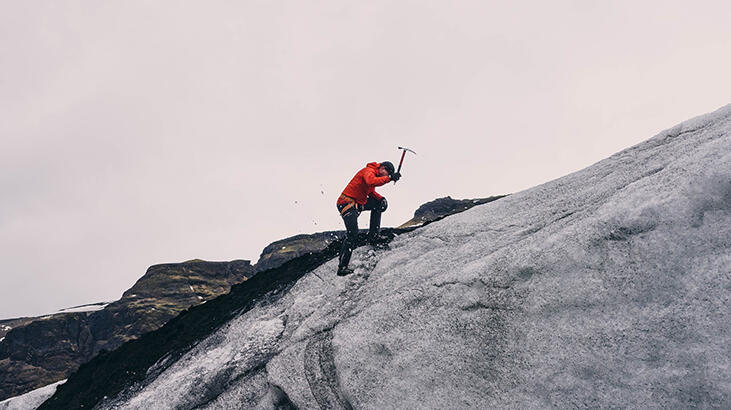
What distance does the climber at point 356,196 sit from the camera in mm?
13414

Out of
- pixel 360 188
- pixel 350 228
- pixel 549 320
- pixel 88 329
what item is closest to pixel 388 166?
pixel 360 188

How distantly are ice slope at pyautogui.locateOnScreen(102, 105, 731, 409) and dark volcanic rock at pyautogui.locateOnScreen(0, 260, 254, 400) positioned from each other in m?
79.9

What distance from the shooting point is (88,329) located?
89375mm

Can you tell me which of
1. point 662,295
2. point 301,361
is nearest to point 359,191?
point 301,361

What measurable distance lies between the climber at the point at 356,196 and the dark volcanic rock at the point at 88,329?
78494 millimetres

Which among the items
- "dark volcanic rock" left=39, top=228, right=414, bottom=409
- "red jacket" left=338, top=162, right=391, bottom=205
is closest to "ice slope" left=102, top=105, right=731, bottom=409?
"dark volcanic rock" left=39, top=228, right=414, bottom=409

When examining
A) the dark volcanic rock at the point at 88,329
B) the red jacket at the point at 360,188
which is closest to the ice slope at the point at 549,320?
the red jacket at the point at 360,188

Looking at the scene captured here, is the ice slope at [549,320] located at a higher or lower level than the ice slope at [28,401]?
lower

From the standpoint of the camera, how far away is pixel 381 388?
8.79 m

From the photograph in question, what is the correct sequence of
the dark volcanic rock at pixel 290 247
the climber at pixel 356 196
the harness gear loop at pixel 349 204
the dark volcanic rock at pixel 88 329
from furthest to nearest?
1. the dark volcanic rock at pixel 290 247
2. the dark volcanic rock at pixel 88 329
3. the harness gear loop at pixel 349 204
4. the climber at pixel 356 196

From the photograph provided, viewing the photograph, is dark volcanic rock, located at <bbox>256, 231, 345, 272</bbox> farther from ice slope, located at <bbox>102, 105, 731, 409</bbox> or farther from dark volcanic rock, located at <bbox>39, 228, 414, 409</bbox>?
ice slope, located at <bbox>102, 105, 731, 409</bbox>

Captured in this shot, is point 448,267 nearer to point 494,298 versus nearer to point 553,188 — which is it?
point 494,298

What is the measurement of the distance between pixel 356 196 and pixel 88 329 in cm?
9871

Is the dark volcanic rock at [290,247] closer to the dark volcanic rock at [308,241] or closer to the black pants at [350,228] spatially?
the dark volcanic rock at [308,241]
